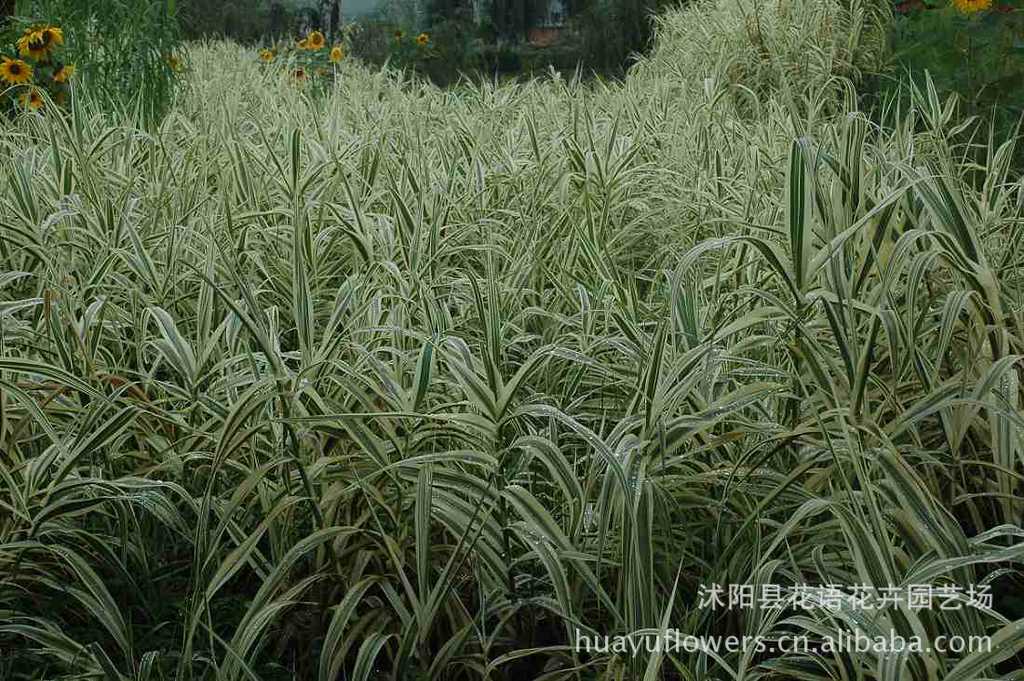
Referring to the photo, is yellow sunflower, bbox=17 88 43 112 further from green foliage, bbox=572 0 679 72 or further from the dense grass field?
green foliage, bbox=572 0 679 72

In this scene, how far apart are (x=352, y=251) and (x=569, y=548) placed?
117 cm

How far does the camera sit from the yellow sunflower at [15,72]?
336 cm

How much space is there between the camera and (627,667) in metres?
1.20

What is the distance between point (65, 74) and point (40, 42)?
17cm

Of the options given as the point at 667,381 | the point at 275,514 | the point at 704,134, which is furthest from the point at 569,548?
the point at 704,134

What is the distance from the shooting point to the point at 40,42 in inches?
133

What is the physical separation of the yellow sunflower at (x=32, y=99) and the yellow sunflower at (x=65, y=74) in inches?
3.6

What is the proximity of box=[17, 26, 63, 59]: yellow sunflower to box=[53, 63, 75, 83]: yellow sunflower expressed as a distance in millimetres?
94

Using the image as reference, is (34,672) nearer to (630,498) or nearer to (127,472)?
(127,472)

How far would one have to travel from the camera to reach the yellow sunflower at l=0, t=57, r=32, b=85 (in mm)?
3359

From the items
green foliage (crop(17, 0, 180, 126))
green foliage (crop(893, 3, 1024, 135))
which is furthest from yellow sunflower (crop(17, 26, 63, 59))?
green foliage (crop(893, 3, 1024, 135))

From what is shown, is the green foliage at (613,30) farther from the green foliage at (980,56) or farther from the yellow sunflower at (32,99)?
the yellow sunflower at (32,99)

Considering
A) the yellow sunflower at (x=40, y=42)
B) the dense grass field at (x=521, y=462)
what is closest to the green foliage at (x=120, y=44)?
the yellow sunflower at (x=40, y=42)

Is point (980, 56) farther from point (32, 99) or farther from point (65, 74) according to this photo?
point (32, 99)
